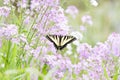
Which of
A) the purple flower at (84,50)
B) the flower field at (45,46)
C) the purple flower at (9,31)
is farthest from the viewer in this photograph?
the purple flower at (84,50)

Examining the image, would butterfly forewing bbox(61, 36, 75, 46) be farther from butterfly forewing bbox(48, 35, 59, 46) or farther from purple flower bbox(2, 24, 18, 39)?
purple flower bbox(2, 24, 18, 39)

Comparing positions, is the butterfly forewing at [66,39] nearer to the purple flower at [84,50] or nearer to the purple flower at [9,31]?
the purple flower at [84,50]

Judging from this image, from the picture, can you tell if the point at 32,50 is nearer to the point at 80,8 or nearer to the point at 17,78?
the point at 17,78

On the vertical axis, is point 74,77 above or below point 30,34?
below

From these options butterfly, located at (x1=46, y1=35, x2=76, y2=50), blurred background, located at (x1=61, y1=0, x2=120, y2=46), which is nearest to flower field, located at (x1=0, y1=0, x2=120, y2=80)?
butterfly, located at (x1=46, y1=35, x2=76, y2=50)

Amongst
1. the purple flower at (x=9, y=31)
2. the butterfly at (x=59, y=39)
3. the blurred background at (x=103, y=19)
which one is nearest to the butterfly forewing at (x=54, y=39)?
the butterfly at (x=59, y=39)

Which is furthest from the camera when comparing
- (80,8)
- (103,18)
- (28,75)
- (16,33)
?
(80,8)

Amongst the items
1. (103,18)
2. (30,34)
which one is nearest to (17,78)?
(30,34)

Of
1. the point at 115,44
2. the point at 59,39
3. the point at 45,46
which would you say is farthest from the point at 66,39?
A: the point at 115,44

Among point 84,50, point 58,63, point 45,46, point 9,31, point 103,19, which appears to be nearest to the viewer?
point 9,31

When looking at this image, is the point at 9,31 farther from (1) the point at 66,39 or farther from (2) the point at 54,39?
(1) the point at 66,39

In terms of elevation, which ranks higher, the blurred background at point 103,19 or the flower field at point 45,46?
the blurred background at point 103,19
